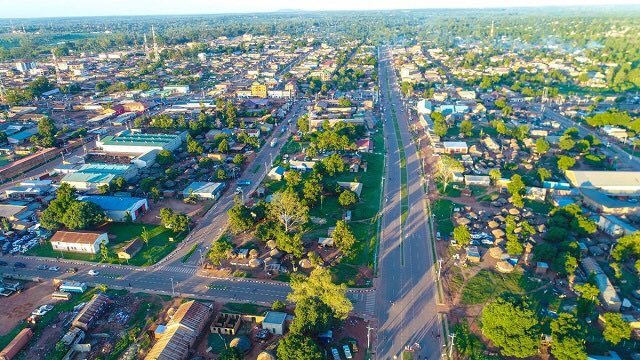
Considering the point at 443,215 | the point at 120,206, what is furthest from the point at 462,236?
the point at 120,206

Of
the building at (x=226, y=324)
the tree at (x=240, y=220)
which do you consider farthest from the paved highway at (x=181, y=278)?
the building at (x=226, y=324)

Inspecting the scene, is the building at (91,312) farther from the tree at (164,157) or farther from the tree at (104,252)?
the tree at (164,157)

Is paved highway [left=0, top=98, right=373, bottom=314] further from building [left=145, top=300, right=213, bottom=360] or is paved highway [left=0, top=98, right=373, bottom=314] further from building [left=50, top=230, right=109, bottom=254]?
building [left=145, top=300, right=213, bottom=360]

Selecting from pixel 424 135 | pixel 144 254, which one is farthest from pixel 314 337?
pixel 424 135

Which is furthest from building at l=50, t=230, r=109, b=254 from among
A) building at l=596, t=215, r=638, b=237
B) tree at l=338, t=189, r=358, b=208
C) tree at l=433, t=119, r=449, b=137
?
tree at l=433, t=119, r=449, b=137

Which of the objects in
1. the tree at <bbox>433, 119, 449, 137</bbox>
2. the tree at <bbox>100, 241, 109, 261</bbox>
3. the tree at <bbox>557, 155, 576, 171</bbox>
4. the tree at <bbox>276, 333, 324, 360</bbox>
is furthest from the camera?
the tree at <bbox>433, 119, 449, 137</bbox>

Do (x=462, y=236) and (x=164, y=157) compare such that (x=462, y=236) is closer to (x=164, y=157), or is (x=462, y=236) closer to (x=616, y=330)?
(x=616, y=330)
